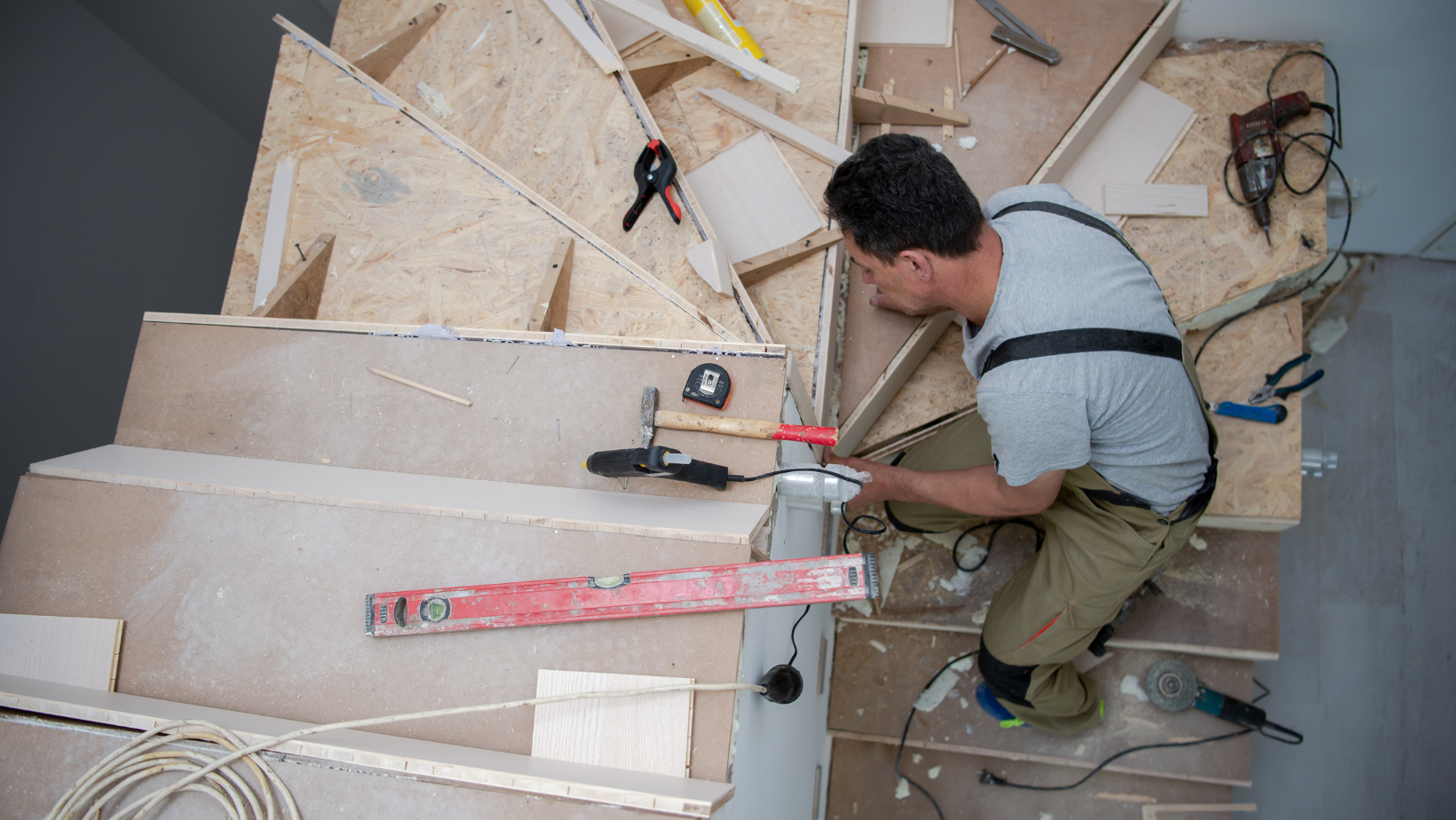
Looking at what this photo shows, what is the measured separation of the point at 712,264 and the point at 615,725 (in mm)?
1222

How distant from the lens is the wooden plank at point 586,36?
7.37ft

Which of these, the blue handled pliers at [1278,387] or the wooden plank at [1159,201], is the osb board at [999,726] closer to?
the blue handled pliers at [1278,387]

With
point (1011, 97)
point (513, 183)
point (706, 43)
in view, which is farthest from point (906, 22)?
point (513, 183)

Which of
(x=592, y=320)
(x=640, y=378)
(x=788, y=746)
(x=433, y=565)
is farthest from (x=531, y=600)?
(x=788, y=746)

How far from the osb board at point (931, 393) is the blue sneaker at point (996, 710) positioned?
3.31 feet

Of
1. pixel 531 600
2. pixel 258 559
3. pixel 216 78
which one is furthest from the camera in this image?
pixel 216 78

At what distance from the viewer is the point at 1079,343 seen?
5.06 ft

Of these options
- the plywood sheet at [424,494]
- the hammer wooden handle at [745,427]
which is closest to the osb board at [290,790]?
the plywood sheet at [424,494]

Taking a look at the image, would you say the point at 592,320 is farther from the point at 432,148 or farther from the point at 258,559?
the point at 258,559

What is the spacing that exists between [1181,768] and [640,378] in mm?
2500

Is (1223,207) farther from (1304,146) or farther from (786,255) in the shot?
(786,255)

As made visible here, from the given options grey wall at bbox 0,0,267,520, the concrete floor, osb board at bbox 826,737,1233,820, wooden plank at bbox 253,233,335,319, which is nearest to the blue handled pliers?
the concrete floor

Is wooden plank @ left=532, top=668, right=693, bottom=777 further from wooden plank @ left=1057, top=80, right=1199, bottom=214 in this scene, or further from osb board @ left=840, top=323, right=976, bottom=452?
wooden plank @ left=1057, top=80, right=1199, bottom=214

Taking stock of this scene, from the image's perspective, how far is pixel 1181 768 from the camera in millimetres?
2631
